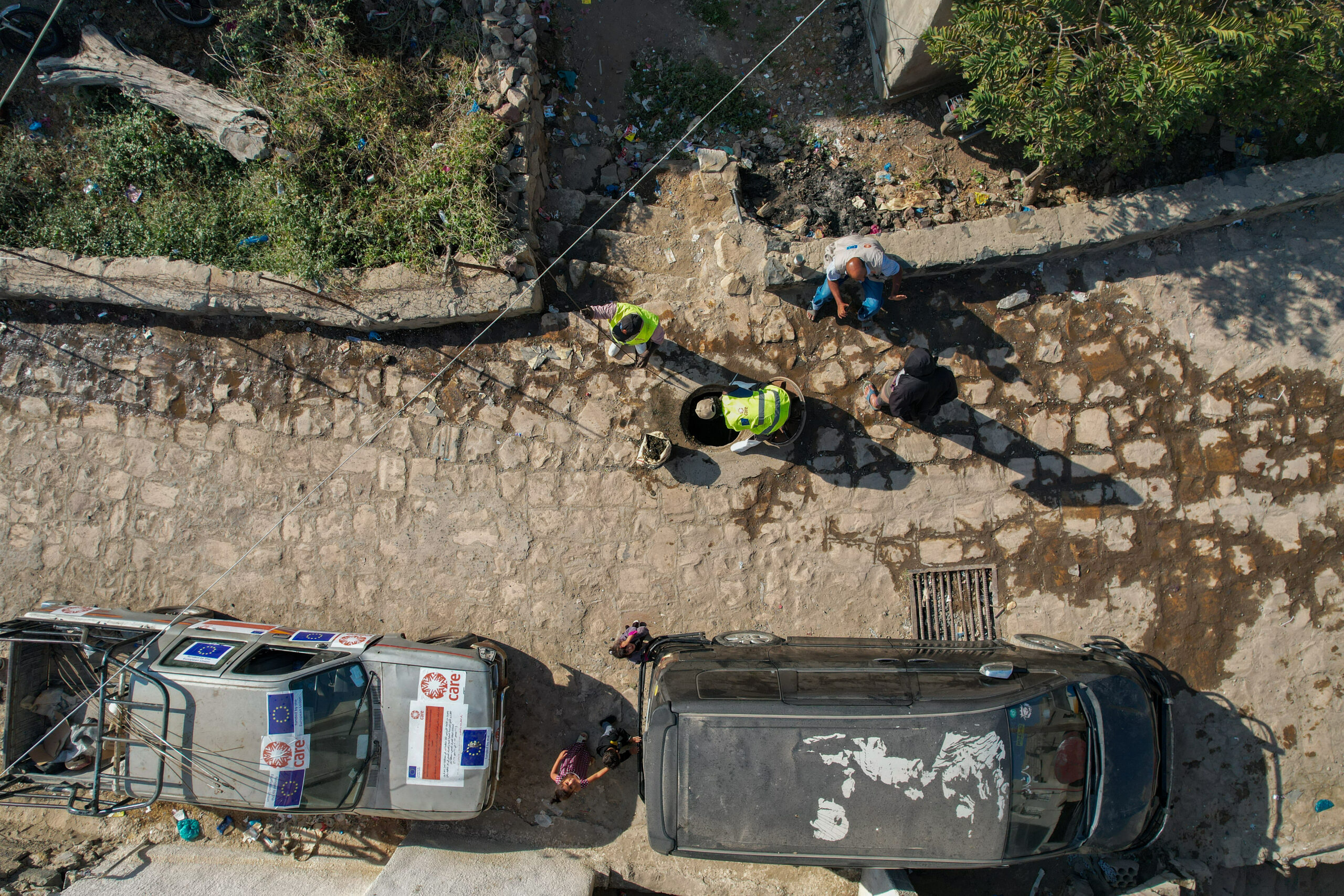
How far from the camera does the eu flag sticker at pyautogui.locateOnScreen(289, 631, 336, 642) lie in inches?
192

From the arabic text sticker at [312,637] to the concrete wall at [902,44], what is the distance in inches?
250

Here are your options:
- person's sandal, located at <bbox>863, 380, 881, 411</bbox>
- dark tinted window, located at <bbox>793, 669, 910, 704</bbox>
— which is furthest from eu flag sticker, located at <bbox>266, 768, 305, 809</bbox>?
person's sandal, located at <bbox>863, 380, 881, 411</bbox>

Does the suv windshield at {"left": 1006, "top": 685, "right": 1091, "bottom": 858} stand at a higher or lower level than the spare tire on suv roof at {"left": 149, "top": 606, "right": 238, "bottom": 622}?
lower

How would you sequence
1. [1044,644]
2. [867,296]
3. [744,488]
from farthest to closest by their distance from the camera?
[744,488], [867,296], [1044,644]

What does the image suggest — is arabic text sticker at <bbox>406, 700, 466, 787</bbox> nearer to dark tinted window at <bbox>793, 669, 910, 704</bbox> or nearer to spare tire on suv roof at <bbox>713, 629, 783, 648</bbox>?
spare tire on suv roof at <bbox>713, 629, 783, 648</bbox>

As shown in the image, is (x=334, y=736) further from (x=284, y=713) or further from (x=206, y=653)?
(x=206, y=653)

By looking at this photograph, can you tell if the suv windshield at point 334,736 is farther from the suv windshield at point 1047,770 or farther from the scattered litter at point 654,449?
the suv windshield at point 1047,770

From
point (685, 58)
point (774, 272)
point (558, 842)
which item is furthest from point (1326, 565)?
point (685, 58)

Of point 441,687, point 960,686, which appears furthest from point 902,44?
point 441,687

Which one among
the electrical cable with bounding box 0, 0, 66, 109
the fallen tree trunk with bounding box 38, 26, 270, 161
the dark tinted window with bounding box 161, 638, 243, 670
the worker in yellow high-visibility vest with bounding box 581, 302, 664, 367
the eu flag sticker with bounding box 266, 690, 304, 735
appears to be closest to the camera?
the electrical cable with bounding box 0, 0, 66, 109

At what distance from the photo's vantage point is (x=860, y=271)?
4953 millimetres

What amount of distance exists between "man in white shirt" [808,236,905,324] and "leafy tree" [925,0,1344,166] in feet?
3.68

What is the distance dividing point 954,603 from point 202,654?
5657 millimetres

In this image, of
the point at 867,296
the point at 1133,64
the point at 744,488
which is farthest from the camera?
the point at 744,488
